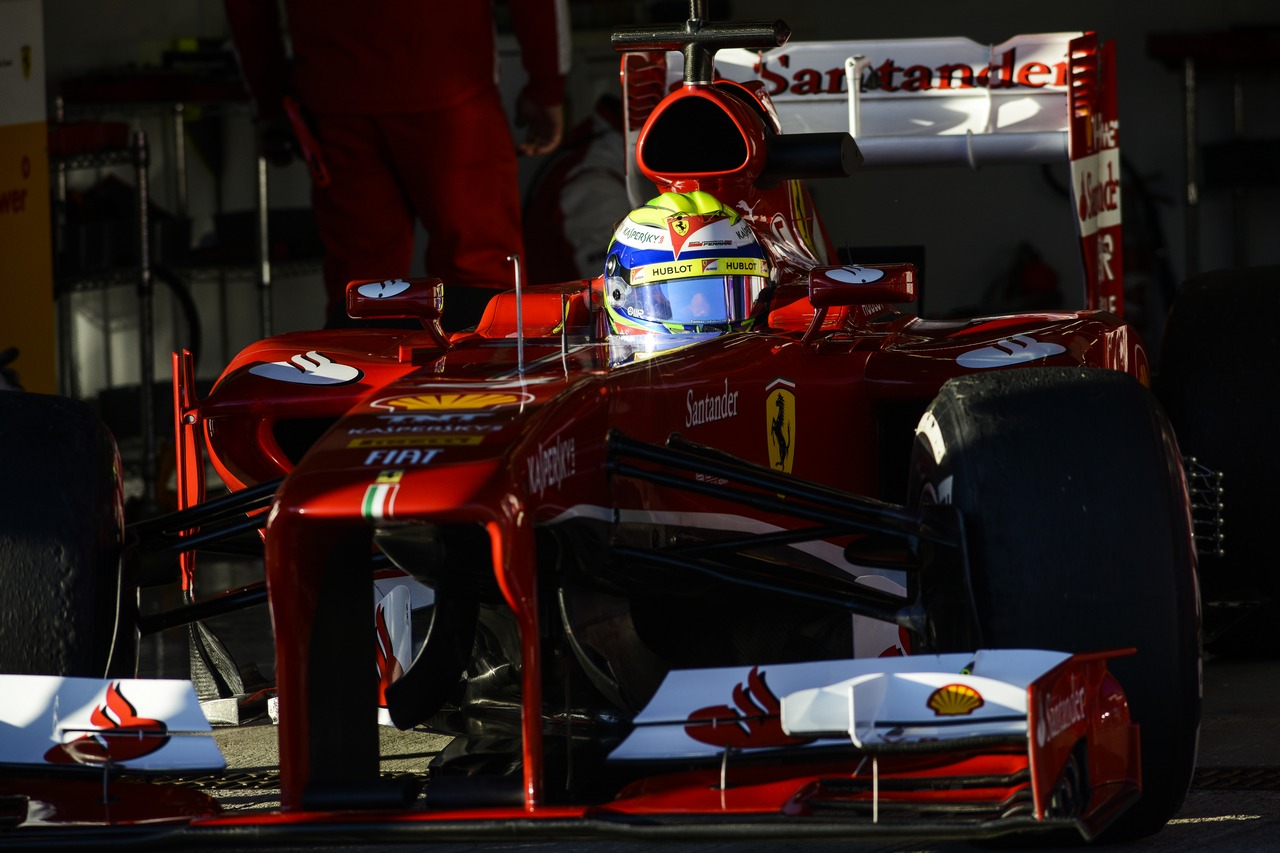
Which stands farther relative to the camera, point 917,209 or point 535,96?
point 917,209

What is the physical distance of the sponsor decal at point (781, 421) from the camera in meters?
3.66

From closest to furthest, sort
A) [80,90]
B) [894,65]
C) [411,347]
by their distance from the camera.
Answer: [411,347]
[894,65]
[80,90]

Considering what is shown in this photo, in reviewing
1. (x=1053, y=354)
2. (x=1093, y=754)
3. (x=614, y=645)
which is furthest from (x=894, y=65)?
(x=1093, y=754)

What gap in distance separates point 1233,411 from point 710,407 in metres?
1.52

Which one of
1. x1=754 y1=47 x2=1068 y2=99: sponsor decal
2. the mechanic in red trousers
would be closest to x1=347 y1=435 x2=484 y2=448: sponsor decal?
x1=754 y1=47 x2=1068 y2=99: sponsor decal

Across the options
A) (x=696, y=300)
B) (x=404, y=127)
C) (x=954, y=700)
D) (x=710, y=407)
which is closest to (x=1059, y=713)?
(x=954, y=700)

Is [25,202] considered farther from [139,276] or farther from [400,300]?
[400,300]

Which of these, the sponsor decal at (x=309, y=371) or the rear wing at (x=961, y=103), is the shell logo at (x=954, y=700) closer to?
the sponsor decal at (x=309, y=371)

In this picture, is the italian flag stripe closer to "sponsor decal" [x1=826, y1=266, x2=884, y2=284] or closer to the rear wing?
"sponsor decal" [x1=826, y1=266, x2=884, y2=284]

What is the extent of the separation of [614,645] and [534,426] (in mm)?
572

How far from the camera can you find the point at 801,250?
15.1 feet

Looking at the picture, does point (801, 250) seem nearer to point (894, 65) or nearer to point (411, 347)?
point (411, 347)

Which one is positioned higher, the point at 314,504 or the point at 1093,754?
the point at 314,504

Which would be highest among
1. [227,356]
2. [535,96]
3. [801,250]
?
[535,96]
